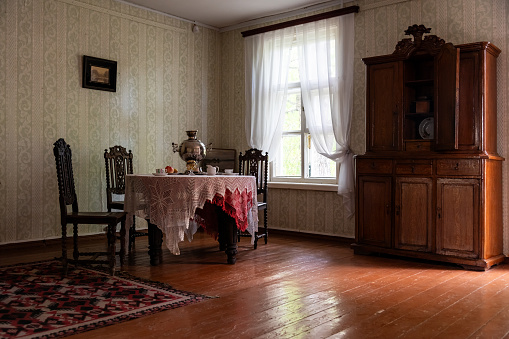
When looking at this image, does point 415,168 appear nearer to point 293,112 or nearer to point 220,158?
point 293,112

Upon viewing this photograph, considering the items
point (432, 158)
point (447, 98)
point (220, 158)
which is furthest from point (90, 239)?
point (447, 98)

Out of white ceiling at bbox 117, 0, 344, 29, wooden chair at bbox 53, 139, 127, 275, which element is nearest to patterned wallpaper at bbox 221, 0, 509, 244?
white ceiling at bbox 117, 0, 344, 29

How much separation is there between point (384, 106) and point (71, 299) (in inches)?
131

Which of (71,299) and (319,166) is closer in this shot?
(71,299)

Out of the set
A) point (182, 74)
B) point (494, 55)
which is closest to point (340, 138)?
point (494, 55)

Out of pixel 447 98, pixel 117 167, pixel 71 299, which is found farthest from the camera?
pixel 117 167

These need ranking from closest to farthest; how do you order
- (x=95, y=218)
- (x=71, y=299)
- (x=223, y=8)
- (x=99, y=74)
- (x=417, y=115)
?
(x=71, y=299), (x=95, y=218), (x=417, y=115), (x=99, y=74), (x=223, y=8)

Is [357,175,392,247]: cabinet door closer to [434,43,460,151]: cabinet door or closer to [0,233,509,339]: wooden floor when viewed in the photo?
[0,233,509,339]: wooden floor

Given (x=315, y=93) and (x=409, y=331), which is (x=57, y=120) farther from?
(x=409, y=331)

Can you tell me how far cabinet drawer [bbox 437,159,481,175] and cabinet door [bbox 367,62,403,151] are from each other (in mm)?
498

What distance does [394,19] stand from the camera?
17.5 ft

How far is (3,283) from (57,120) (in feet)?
7.49

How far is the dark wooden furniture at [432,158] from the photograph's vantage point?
168 inches

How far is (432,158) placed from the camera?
14.6 feet
